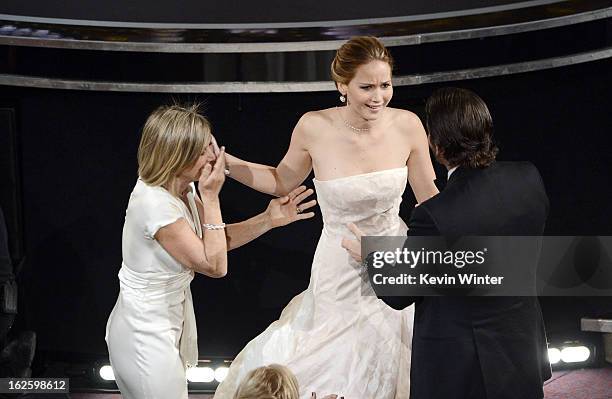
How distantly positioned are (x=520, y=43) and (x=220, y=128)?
1472 mm

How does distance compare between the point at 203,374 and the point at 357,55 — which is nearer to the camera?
the point at 357,55

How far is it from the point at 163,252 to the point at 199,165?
0.30 m

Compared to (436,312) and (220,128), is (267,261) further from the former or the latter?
(436,312)

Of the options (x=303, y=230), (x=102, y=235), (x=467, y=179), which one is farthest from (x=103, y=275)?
(x=467, y=179)

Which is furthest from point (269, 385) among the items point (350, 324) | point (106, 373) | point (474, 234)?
point (106, 373)

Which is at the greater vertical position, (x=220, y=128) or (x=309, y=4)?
(x=309, y=4)

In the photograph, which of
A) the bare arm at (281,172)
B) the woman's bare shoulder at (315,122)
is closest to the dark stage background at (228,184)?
the bare arm at (281,172)

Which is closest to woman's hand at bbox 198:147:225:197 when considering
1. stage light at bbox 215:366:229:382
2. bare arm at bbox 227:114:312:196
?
bare arm at bbox 227:114:312:196

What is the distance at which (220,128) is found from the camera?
481 centimetres

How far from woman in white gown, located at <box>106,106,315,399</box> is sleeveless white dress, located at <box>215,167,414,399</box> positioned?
0.58 m

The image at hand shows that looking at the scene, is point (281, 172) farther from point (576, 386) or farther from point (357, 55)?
point (576, 386)

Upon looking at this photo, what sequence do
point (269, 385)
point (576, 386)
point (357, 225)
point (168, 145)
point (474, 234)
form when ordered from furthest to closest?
1. point (576, 386)
2. point (357, 225)
3. point (168, 145)
4. point (474, 234)
5. point (269, 385)

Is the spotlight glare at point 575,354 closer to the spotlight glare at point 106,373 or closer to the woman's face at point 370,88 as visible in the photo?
the woman's face at point 370,88

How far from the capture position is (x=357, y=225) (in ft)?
11.8
